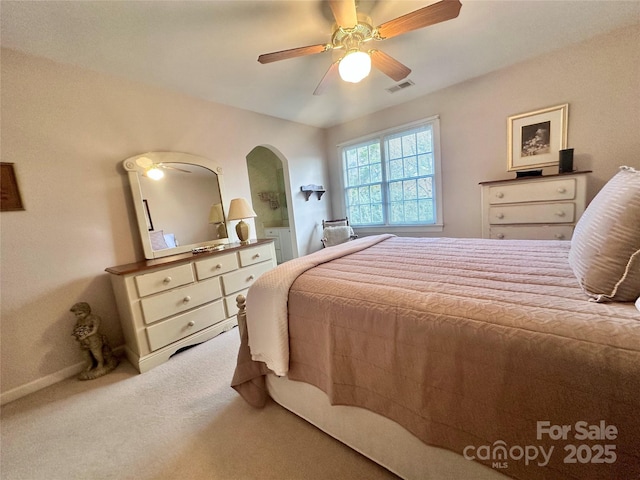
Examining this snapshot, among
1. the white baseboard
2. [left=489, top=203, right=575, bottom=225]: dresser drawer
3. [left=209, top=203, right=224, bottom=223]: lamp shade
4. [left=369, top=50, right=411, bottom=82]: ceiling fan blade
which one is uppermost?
[left=369, top=50, right=411, bottom=82]: ceiling fan blade

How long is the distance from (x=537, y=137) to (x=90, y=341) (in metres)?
4.74

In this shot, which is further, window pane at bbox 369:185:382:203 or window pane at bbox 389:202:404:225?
window pane at bbox 369:185:382:203

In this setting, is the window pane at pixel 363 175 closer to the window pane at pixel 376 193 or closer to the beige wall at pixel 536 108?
the window pane at pixel 376 193

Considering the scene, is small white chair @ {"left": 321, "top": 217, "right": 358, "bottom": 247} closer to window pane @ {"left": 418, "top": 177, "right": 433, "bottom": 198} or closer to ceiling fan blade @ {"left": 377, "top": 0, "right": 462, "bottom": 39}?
window pane @ {"left": 418, "top": 177, "right": 433, "bottom": 198}

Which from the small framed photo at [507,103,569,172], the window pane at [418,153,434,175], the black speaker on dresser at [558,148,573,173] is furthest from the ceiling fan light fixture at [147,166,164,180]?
the black speaker on dresser at [558,148,573,173]

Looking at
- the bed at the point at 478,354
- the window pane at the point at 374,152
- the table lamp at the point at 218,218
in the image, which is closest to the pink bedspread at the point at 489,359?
the bed at the point at 478,354

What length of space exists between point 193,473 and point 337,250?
1444 millimetres

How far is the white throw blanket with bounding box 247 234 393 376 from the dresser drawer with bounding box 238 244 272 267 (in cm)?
138

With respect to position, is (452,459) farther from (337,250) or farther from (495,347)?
(337,250)

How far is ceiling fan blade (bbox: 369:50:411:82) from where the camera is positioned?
1.83 m

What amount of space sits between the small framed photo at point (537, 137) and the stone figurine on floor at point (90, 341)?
4.47 m

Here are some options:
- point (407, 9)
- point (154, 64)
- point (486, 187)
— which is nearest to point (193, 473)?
point (154, 64)

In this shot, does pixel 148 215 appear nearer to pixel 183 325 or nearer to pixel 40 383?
pixel 183 325

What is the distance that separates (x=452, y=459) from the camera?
874 millimetres
